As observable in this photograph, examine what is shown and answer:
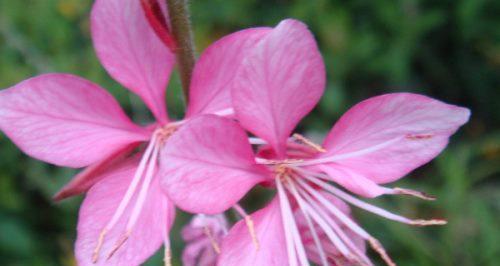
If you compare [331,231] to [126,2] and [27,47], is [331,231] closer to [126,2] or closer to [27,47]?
[126,2]

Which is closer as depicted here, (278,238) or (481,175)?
(278,238)

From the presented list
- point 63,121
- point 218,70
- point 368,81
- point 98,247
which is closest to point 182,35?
point 218,70

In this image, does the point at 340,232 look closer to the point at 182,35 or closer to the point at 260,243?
the point at 260,243

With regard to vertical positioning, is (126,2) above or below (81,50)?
above

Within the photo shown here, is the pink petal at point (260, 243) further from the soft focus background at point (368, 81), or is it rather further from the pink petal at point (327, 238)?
the soft focus background at point (368, 81)

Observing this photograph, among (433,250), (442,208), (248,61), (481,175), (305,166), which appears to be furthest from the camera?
(481,175)

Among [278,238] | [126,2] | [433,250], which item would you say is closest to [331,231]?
[278,238]

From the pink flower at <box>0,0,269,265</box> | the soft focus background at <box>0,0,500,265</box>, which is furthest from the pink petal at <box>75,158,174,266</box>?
the soft focus background at <box>0,0,500,265</box>
